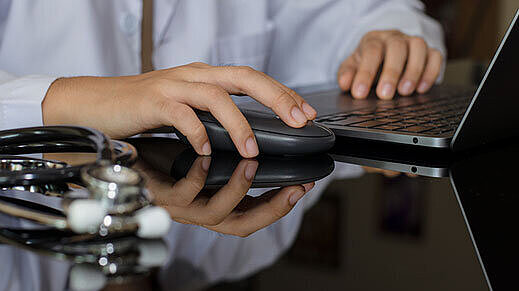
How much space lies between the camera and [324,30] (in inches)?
49.4

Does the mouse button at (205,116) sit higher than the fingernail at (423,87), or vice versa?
the mouse button at (205,116)

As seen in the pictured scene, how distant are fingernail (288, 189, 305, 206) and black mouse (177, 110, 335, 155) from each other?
0.09 m

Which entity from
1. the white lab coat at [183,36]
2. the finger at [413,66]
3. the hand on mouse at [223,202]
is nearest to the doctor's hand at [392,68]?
the finger at [413,66]

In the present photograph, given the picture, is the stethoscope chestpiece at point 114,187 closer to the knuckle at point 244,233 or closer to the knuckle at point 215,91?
the knuckle at point 244,233

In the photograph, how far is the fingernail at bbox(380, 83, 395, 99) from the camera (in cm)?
76

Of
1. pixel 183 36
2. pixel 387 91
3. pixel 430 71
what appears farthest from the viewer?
pixel 183 36

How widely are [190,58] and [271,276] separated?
2.74ft

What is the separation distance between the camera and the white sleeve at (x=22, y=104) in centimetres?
57

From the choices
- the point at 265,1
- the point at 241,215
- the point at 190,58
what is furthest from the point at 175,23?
the point at 241,215

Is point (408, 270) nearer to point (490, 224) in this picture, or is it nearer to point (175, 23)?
point (490, 224)

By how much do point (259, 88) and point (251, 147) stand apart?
0.06m

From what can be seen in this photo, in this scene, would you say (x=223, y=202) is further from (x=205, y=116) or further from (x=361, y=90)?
(x=361, y=90)

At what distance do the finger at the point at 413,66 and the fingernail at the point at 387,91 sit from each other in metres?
0.04

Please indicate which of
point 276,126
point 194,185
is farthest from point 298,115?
point 194,185
